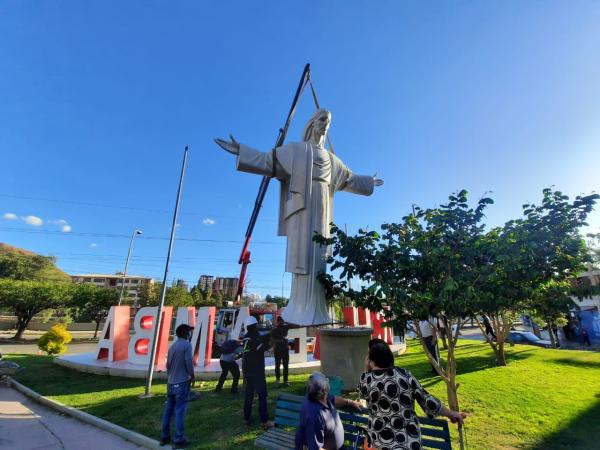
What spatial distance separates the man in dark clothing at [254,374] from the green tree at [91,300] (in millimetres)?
31103

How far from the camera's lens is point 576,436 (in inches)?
220

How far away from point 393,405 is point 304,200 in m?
6.15

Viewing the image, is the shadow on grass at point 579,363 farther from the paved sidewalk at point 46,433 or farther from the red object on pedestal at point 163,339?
the red object on pedestal at point 163,339

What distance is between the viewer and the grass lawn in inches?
219

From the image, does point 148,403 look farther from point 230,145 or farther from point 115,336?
point 230,145

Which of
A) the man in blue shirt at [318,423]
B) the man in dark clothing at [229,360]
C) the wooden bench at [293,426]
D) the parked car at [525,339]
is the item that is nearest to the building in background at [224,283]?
the parked car at [525,339]

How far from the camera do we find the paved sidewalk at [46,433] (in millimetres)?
5656

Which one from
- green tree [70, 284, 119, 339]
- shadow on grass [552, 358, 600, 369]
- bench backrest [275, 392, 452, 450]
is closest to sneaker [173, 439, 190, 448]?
bench backrest [275, 392, 452, 450]

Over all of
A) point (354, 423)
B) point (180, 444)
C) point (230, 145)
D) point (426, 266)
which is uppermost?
point (230, 145)

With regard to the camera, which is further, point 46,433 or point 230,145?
point 230,145

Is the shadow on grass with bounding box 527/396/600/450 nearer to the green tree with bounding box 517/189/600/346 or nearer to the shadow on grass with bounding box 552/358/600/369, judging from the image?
the green tree with bounding box 517/189/600/346

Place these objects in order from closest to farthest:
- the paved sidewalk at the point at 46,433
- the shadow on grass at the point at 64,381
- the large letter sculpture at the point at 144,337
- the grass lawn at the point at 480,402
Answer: the grass lawn at the point at 480,402 < the paved sidewalk at the point at 46,433 < the shadow on grass at the point at 64,381 < the large letter sculpture at the point at 144,337

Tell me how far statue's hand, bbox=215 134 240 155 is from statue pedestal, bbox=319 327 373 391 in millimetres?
4909

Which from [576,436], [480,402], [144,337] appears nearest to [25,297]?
[144,337]
